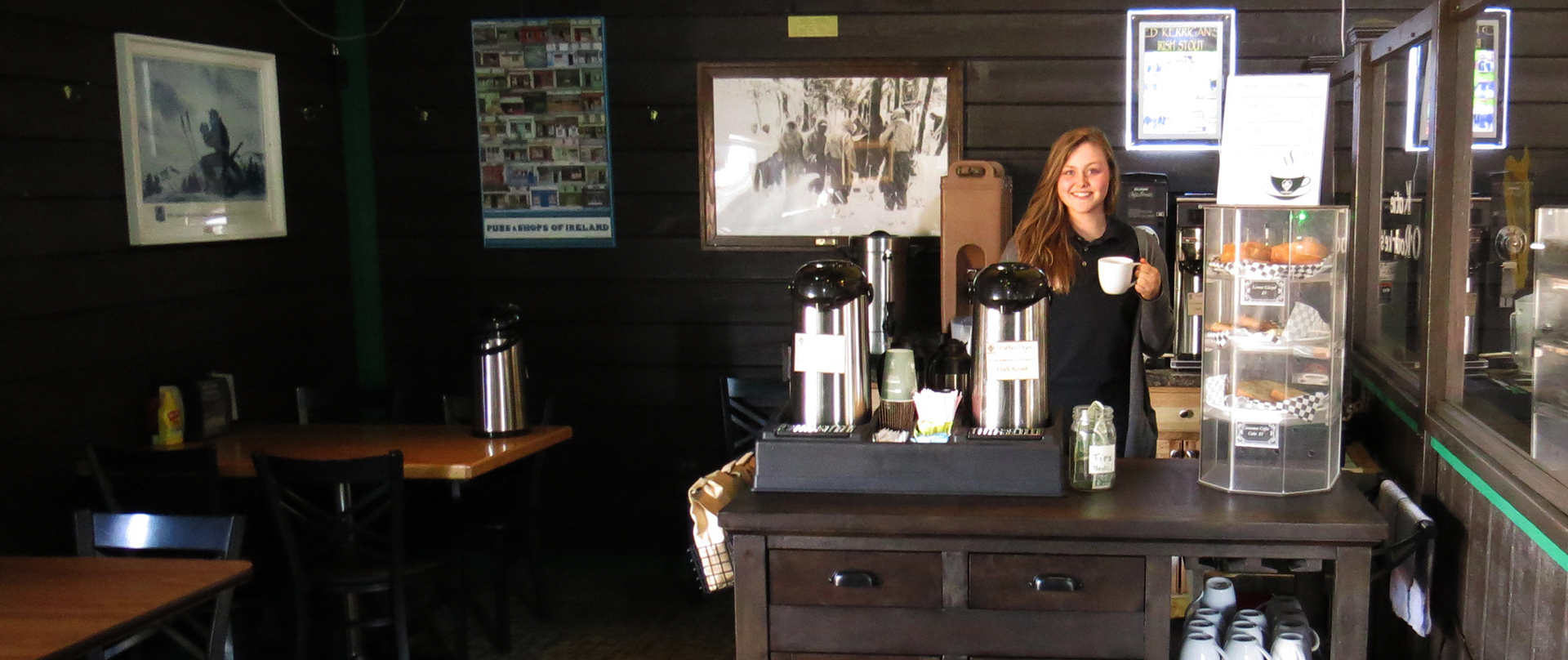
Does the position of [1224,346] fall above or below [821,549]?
above

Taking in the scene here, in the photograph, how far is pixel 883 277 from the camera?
13.4 ft

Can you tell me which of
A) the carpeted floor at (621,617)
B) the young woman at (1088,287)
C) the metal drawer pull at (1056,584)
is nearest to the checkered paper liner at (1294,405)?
the metal drawer pull at (1056,584)

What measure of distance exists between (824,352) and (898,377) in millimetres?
168

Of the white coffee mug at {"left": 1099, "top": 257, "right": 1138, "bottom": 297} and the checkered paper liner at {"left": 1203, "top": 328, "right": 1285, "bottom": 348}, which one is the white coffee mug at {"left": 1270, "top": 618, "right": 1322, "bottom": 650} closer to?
the checkered paper liner at {"left": 1203, "top": 328, "right": 1285, "bottom": 348}

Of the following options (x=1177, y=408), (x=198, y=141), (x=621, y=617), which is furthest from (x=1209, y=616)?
(x=198, y=141)

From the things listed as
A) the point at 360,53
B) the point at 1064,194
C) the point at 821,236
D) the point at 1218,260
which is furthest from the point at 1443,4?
the point at 360,53

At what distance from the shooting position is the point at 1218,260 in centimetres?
243

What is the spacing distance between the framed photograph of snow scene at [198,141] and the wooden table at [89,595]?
1.41 metres

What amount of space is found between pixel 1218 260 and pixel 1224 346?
162 mm

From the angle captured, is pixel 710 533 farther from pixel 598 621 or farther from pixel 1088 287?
pixel 598 621

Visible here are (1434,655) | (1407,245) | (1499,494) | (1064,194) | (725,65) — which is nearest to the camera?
(1499,494)

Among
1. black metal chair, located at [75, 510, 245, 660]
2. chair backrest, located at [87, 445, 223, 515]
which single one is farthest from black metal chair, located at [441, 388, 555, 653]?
black metal chair, located at [75, 510, 245, 660]

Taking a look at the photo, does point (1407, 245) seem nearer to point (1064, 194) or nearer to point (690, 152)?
point (1064, 194)

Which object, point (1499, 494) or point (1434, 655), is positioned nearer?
point (1499, 494)
